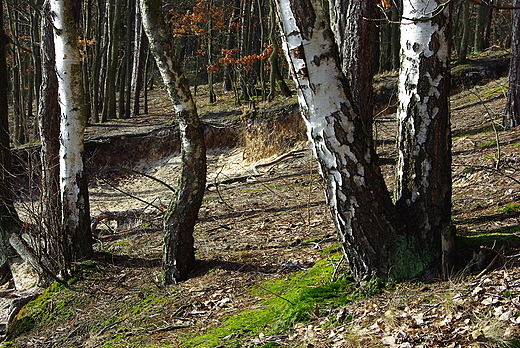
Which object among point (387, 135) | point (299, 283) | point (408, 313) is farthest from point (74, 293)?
point (387, 135)

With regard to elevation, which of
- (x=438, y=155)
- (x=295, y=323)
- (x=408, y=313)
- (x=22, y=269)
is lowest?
(x=22, y=269)

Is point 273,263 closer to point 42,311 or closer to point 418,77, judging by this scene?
point 418,77

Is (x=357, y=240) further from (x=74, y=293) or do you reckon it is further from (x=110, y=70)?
(x=110, y=70)

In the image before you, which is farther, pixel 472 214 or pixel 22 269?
pixel 22 269

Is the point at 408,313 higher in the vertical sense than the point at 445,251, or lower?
lower

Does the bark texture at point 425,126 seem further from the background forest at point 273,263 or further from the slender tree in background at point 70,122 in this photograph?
the slender tree in background at point 70,122

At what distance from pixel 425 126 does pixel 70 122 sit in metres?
5.02

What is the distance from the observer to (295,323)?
3.90m

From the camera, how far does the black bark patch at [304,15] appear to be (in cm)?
365

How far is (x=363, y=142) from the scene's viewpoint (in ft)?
12.7

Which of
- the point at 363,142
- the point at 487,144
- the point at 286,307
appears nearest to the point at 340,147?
the point at 363,142

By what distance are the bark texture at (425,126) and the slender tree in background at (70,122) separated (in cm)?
475

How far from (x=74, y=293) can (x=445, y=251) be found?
190 inches

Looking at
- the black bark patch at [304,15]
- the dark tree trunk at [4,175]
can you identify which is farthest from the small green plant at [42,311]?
the black bark patch at [304,15]
